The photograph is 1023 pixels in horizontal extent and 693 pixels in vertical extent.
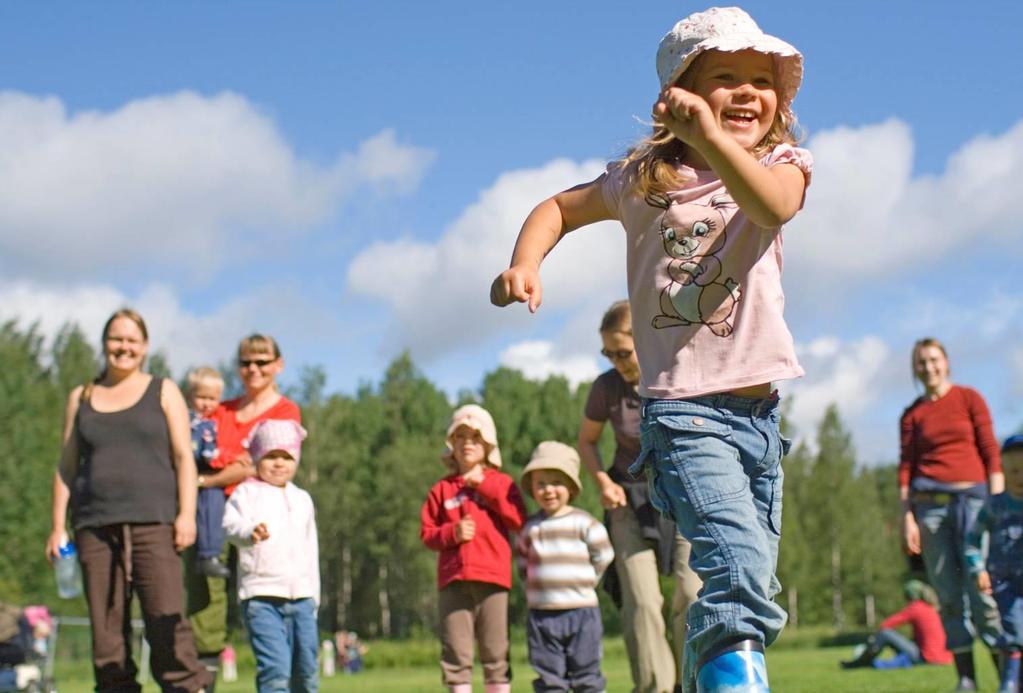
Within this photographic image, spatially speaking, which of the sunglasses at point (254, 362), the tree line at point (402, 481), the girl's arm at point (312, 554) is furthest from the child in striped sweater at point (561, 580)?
the tree line at point (402, 481)

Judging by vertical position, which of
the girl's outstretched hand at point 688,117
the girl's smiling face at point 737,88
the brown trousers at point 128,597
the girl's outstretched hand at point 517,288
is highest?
the girl's smiling face at point 737,88

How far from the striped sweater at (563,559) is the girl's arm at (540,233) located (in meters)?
4.35

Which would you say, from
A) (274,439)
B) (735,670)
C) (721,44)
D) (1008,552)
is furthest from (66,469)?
(1008,552)

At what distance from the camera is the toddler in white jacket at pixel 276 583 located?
7379 mm

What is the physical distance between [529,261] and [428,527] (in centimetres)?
484

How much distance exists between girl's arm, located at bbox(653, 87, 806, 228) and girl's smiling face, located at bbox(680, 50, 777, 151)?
0.23 meters

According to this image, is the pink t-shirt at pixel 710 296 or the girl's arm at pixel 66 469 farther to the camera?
the girl's arm at pixel 66 469

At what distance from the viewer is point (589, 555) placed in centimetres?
830

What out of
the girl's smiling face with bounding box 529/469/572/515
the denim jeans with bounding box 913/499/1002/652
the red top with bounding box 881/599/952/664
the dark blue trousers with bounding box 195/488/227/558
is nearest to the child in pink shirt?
the girl's smiling face with bounding box 529/469/572/515

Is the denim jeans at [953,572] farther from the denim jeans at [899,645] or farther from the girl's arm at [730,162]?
the denim jeans at [899,645]

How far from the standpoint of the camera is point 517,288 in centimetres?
350

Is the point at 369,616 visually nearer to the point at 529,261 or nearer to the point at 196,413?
the point at 196,413

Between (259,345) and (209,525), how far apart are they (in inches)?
47.7

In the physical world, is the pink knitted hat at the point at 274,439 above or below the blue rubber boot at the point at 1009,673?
above
